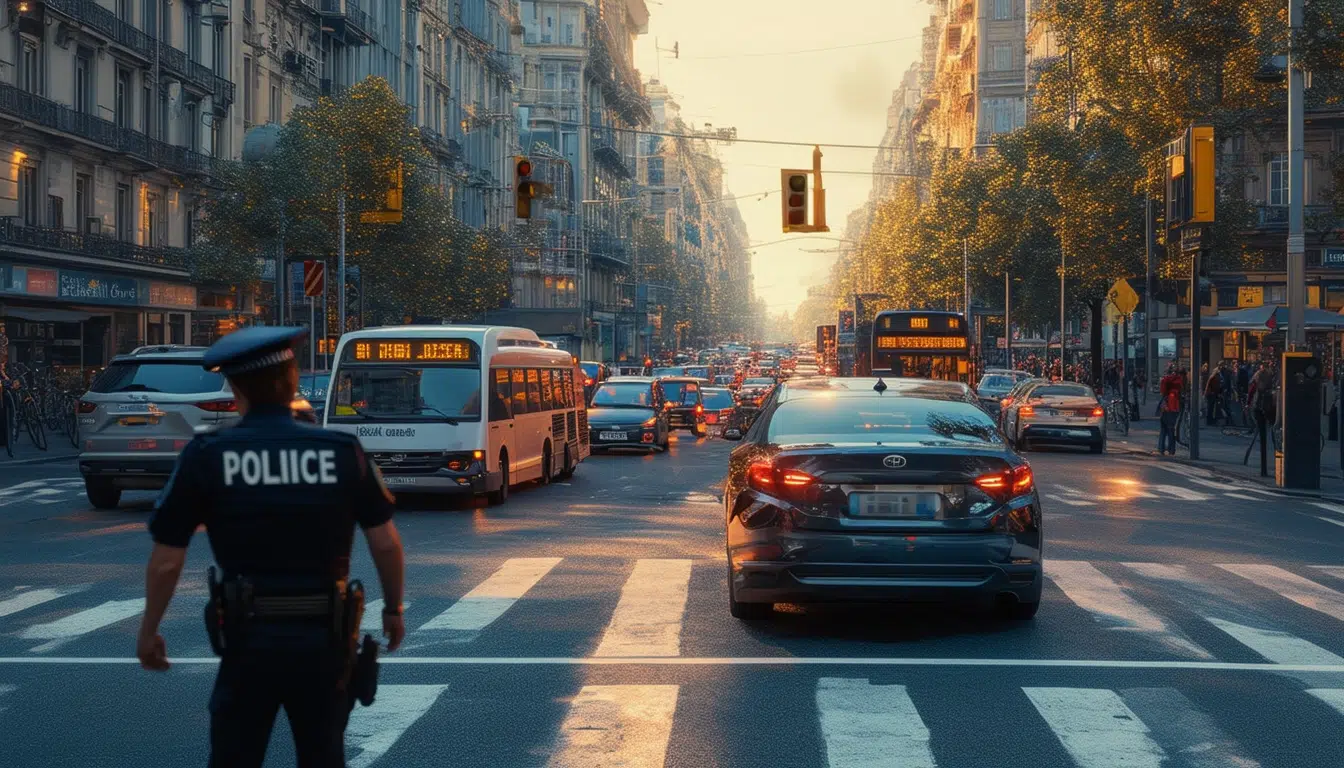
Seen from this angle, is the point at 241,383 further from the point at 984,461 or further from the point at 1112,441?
the point at 1112,441

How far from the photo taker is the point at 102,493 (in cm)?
1931

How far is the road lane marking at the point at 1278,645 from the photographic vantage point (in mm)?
9234

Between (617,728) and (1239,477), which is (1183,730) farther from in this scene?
(1239,477)

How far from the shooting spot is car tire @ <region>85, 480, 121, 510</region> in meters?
19.2

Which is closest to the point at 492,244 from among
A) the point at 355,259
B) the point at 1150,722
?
the point at 355,259

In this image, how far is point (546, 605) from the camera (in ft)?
37.0

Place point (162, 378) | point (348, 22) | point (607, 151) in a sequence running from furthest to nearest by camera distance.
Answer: point (607, 151), point (348, 22), point (162, 378)

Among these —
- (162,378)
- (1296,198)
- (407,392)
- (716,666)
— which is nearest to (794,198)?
(1296,198)

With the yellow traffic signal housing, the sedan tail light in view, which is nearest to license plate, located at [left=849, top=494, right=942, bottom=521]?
the sedan tail light

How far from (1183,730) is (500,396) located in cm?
1415

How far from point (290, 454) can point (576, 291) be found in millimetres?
99908

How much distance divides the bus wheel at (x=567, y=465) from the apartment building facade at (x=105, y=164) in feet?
58.8

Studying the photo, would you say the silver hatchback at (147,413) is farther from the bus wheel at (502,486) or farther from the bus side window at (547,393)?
the bus side window at (547,393)

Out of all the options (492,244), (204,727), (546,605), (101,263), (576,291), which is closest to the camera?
(204,727)
